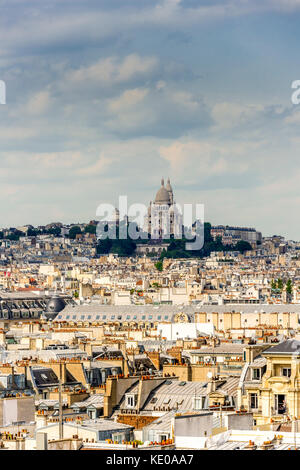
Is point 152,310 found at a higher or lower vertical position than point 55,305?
lower

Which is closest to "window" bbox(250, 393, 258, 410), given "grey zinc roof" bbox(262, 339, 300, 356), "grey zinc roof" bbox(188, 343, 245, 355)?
"grey zinc roof" bbox(262, 339, 300, 356)

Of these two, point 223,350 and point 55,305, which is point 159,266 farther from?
point 223,350

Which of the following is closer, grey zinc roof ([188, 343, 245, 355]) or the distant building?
grey zinc roof ([188, 343, 245, 355])

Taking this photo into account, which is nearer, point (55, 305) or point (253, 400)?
point (253, 400)

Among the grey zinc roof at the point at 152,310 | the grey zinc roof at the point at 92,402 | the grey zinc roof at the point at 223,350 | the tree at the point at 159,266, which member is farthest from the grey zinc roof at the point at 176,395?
the tree at the point at 159,266

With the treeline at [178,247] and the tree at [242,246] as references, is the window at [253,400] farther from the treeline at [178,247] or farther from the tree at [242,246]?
the tree at [242,246]

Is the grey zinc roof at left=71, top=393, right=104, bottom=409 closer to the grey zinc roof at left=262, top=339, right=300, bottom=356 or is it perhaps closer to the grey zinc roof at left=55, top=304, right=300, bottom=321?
the grey zinc roof at left=262, top=339, right=300, bottom=356

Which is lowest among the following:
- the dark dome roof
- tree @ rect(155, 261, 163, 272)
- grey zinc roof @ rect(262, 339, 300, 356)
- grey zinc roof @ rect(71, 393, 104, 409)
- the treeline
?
grey zinc roof @ rect(71, 393, 104, 409)

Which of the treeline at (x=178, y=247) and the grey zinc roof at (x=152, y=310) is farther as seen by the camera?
the treeline at (x=178, y=247)

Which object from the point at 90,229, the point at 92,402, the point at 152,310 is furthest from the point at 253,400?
the point at 90,229

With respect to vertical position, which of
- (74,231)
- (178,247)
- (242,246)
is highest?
(74,231)
